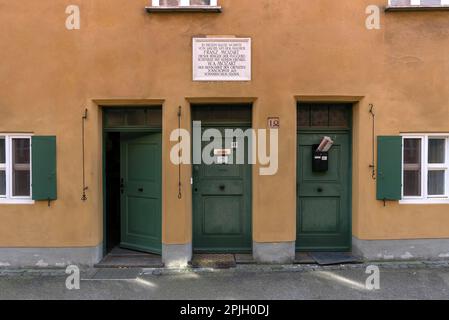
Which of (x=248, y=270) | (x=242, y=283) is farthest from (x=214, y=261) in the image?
(x=242, y=283)

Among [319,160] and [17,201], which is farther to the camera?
[319,160]

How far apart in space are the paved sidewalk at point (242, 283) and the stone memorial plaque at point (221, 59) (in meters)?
3.02

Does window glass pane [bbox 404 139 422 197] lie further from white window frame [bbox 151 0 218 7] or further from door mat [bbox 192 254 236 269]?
white window frame [bbox 151 0 218 7]

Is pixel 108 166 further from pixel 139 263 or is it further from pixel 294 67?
pixel 294 67

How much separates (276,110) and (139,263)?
130 inches

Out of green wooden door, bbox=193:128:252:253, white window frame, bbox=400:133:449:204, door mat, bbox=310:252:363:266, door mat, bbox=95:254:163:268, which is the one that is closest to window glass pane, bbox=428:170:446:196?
white window frame, bbox=400:133:449:204

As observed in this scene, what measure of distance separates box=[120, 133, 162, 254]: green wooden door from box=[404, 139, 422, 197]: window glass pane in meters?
4.10

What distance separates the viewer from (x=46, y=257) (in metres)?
5.57

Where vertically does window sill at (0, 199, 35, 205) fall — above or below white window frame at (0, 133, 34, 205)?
below

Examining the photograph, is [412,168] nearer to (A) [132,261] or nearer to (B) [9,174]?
(A) [132,261]

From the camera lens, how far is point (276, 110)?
5629mm

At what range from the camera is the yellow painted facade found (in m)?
5.51

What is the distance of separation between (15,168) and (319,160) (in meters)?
4.99

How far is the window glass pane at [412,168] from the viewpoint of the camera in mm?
5844
